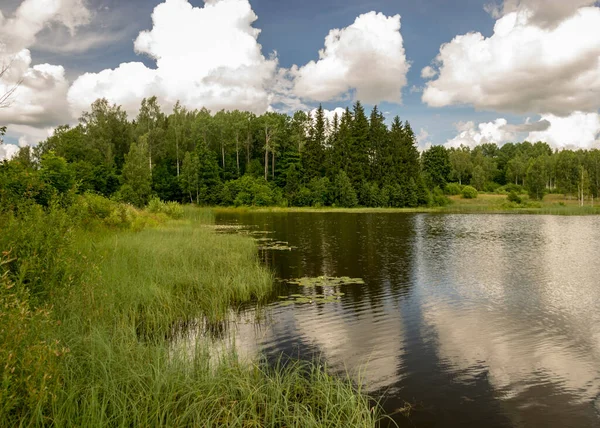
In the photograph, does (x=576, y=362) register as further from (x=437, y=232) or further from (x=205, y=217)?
(x=205, y=217)

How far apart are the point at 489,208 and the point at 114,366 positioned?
8823cm

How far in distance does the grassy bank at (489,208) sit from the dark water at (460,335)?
2045 inches

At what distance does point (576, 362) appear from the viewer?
8.70 m

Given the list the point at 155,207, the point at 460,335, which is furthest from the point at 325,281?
the point at 155,207

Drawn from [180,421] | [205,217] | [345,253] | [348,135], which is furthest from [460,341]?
[348,135]

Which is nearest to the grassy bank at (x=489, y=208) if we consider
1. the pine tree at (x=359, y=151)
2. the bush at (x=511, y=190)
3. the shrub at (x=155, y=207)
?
the bush at (x=511, y=190)

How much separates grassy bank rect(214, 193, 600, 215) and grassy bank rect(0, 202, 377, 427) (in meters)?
60.9

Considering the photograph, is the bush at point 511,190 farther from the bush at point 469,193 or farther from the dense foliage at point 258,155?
the dense foliage at point 258,155

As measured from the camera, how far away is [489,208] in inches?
3265

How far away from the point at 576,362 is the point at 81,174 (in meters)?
66.3

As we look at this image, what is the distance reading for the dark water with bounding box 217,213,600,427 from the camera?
698 centimetres

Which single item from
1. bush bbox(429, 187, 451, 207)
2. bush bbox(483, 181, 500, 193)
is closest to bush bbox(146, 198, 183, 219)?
bush bbox(429, 187, 451, 207)

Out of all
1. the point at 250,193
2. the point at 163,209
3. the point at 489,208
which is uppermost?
the point at 250,193

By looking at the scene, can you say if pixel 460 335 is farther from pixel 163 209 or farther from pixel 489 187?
pixel 489 187
